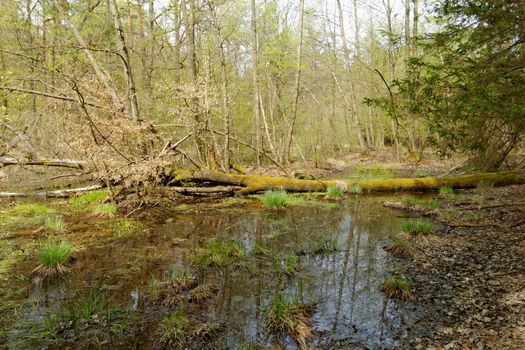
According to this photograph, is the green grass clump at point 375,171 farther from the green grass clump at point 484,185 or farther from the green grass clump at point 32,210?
the green grass clump at point 32,210

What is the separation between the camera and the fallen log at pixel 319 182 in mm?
9930

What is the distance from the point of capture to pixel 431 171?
1522 cm

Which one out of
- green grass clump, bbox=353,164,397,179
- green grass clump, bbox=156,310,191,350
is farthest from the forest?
green grass clump, bbox=353,164,397,179

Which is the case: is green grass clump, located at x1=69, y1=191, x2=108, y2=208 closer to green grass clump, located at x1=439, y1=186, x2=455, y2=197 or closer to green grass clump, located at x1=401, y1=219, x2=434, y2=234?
green grass clump, located at x1=401, y1=219, x2=434, y2=234

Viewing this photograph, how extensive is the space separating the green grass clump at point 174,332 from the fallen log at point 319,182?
666cm

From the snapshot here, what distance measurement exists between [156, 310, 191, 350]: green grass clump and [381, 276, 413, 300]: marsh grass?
2461 mm

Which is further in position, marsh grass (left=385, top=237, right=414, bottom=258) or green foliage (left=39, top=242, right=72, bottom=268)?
marsh grass (left=385, top=237, right=414, bottom=258)

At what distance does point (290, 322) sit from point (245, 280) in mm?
1346

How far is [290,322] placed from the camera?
3.44 metres

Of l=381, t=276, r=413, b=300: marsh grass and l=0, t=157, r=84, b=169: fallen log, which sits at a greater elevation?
l=0, t=157, r=84, b=169: fallen log

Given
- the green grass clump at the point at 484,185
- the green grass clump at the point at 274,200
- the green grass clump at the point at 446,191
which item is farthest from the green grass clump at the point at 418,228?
the green grass clump at the point at 484,185

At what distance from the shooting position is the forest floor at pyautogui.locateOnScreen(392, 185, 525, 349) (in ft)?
10.6

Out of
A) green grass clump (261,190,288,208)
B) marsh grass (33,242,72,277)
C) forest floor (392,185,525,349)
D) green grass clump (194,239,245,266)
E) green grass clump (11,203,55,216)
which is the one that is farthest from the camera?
green grass clump (261,190,288,208)

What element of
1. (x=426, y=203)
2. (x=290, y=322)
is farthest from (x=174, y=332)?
(x=426, y=203)
